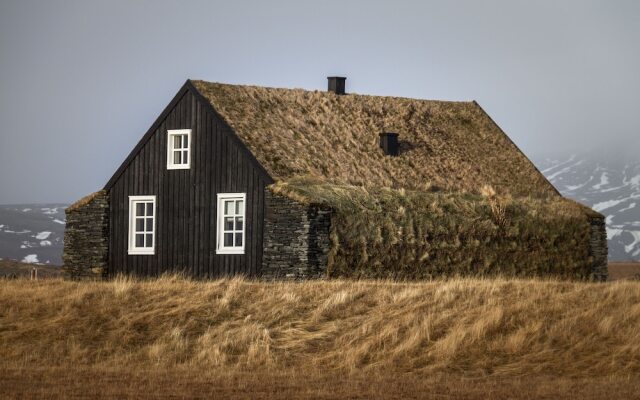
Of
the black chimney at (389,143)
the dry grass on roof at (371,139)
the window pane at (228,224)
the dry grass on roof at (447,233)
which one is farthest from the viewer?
the black chimney at (389,143)

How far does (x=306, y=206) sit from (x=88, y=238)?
29.8 feet

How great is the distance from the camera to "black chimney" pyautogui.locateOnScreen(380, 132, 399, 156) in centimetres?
4941

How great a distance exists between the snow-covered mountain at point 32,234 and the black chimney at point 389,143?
92718 mm

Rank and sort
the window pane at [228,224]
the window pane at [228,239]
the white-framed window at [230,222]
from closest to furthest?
the white-framed window at [230,222] → the window pane at [228,239] → the window pane at [228,224]

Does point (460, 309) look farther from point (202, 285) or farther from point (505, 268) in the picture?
point (505, 268)

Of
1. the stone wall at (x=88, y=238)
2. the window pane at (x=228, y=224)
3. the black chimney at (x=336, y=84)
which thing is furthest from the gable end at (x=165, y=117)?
the black chimney at (x=336, y=84)

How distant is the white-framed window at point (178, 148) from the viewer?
149 feet

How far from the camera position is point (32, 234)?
170m

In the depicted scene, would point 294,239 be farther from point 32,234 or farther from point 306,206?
point 32,234

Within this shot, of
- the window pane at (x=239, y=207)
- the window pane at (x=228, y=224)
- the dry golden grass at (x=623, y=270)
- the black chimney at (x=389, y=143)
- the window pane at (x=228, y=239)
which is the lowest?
the dry golden grass at (x=623, y=270)

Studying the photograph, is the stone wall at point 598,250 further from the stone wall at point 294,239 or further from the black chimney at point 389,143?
the stone wall at point 294,239

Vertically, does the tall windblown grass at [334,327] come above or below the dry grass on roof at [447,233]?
below

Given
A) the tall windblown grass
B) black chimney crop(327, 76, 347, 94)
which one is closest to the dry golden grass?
black chimney crop(327, 76, 347, 94)

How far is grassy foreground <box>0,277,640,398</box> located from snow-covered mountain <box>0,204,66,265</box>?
348 ft
